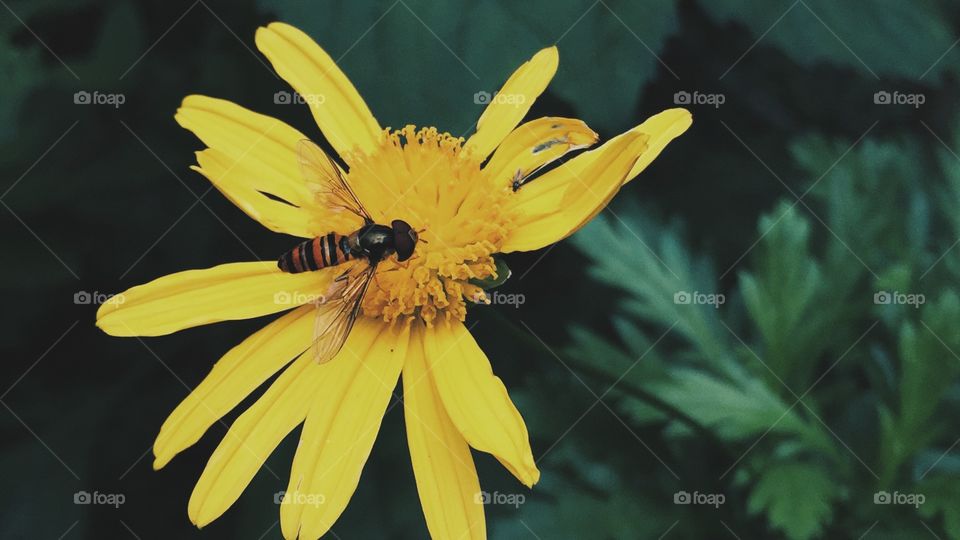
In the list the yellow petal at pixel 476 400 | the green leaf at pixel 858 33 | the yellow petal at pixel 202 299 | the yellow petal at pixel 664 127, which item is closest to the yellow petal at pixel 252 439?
the yellow petal at pixel 202 299

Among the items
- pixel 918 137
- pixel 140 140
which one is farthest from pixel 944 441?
pixel 140 140

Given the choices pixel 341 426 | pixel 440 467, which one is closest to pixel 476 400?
pixel 440 467

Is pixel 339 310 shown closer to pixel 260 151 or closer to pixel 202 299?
pixel 202 299

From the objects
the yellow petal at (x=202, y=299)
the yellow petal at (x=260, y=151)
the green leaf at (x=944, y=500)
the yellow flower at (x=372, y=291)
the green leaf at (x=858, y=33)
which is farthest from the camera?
the green leaf at (x=858, y=33)

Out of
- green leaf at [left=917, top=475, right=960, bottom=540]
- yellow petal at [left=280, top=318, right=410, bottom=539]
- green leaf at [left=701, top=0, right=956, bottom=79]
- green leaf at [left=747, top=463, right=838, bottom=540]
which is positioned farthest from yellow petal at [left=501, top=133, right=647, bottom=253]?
green leaf at [left=917, top=475, right=960, bottom=540]

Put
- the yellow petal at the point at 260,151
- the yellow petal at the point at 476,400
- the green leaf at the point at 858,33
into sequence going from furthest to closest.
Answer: the green leaf at the point at 858,33
the yellow petal at the point at 260,151
the yellow petal at the point at 476,400

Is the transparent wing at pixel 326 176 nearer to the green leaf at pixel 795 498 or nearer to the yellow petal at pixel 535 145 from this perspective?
the yellow petal at pixel 535 145
